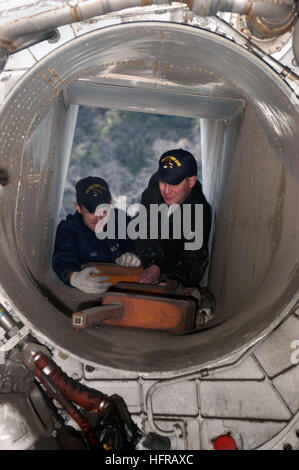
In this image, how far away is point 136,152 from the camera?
7.00 metres

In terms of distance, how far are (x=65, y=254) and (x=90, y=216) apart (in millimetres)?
438

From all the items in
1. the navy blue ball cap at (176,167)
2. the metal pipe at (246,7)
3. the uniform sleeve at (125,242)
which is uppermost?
the metal pipe at (246,7)

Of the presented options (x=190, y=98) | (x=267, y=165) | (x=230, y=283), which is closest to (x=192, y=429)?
(x=230, y=283)

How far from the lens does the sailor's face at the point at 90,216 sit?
155 inches

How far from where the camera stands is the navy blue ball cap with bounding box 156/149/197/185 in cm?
383

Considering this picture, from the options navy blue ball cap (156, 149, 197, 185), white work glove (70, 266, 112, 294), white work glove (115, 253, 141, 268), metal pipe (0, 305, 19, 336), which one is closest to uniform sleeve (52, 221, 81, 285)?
white work glove (70, 266, 112, 294)

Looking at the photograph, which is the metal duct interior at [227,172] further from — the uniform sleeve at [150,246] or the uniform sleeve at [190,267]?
the uniform sleeve at [150,246]

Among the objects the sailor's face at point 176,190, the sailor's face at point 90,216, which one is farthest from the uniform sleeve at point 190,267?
the sailor's face at point 90,216

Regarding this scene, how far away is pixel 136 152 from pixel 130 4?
5.17 m

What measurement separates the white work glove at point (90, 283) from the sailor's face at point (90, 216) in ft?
2.32

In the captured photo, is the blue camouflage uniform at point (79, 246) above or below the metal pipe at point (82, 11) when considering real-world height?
below

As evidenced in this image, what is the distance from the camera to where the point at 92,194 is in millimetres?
3887

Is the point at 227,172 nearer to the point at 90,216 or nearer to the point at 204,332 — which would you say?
the point at 90,216

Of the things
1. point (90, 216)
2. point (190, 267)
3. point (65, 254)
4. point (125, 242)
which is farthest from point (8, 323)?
point (125, 242)
